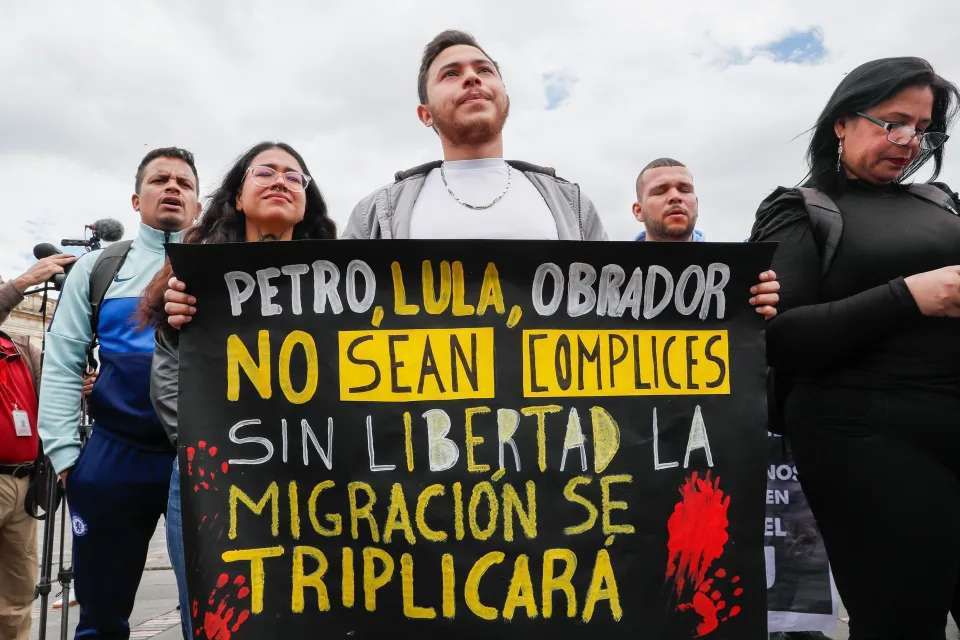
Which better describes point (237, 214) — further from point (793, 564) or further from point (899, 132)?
point (793, 564)

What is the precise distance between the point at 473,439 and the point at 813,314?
3.04 ft

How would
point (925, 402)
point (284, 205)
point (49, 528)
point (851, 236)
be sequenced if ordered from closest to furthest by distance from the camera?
point (925, 402) < point (851, 236) < point (284, 205) < point (49, 528)

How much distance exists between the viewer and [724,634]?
1946 millimetres

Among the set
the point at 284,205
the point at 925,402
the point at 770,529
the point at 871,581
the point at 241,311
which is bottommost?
the point at 770,529

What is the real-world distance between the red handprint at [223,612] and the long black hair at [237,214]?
1.13 meters

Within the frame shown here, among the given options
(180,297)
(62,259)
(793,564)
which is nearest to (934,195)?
(793,564)

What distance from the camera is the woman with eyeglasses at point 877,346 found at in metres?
1.79

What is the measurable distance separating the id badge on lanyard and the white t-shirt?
8.17 ft

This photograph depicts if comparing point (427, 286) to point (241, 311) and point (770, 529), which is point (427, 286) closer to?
point (241, 311)

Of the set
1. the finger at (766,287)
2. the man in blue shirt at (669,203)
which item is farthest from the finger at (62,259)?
the finger at (766,287)

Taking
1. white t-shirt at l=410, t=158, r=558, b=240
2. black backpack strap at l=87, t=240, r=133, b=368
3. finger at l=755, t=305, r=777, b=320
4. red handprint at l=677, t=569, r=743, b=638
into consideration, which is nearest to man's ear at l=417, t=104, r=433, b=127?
white t-shirt at l=410, t=158, r=558, b=240

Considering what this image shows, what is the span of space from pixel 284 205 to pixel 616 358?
4.09ft

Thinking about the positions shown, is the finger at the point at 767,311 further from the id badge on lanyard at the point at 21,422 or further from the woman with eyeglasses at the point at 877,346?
the id badge on lanyard at the point at 21,422

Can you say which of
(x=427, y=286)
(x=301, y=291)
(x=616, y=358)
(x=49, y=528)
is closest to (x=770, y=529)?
(x=616, y=358)
